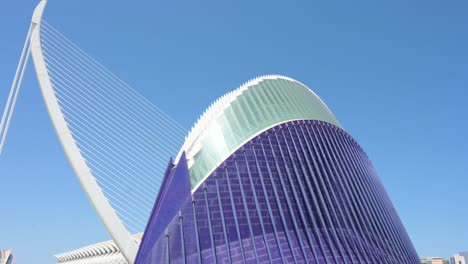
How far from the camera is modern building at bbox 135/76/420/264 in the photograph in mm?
20250

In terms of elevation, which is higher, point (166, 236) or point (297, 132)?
point (297, 132)

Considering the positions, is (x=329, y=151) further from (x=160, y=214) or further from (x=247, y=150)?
(x=160, y=214)

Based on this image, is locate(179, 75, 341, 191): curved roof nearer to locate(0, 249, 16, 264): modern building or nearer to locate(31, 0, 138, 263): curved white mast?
→ locate(31, 0, 138, 263): curved white mast

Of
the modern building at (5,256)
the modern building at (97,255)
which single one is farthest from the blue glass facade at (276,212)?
the modern building at (5,256)

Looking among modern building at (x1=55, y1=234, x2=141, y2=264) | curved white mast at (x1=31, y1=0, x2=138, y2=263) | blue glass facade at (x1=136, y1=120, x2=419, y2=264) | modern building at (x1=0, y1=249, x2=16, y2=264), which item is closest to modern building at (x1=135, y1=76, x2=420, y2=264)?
blue glass facade at (x1=136, y1=120, x2=419, y2=264)

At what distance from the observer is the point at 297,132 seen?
2975cm

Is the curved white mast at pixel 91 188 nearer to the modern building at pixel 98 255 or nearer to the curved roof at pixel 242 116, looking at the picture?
the curved roof at pixel 242 116

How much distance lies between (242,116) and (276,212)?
28.9 feet

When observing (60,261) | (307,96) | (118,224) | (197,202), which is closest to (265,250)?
(197,202)

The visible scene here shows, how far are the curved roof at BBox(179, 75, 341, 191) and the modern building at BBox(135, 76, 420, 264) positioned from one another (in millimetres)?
80

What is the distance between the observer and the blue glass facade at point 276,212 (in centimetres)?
1998

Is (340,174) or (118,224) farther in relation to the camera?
(340,174)

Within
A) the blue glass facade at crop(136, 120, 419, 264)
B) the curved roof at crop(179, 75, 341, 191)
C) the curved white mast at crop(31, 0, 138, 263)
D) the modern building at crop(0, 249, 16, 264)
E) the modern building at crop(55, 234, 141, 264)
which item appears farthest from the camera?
the modern building at crop(0, 249, 16, 264)

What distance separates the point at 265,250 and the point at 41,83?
14.8 metres
